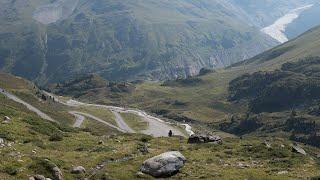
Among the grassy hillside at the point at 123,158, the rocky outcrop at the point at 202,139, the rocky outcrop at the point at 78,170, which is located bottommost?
the rocky outcrop at the point at 78,170

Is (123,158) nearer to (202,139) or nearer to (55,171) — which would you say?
(55,171)

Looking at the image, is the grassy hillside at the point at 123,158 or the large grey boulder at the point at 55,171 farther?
the grassy hillside at the point at 123,158

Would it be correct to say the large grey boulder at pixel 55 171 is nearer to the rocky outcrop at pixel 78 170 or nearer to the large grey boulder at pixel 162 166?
the rocky outcrop at pixel 78 170

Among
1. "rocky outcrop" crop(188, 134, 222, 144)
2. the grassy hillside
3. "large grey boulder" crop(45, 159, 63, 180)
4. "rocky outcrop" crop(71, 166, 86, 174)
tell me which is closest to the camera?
"large grey boulder" crop(45, 159, 63, 180)

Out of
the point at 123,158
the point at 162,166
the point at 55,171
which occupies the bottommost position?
the point at 55,171

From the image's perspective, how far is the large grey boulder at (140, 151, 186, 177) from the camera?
166 ft

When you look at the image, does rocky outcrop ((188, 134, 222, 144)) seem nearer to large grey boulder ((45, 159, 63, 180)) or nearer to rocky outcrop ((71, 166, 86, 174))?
rocky outcrop ((71, 166, 86, 174))

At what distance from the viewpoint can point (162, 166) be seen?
5088 centimetres

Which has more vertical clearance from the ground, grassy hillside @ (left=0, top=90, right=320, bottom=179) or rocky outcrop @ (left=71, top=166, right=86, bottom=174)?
grassy hillside @ (left=0, top=90, right=320, bottom=179)

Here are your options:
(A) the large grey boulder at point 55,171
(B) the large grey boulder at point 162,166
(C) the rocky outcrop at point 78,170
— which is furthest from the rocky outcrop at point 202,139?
(A) the large grey boulder at point 55,171

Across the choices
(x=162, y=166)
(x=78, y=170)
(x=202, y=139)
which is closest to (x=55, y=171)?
(x=78, y=170)

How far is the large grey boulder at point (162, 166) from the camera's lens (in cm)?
5053

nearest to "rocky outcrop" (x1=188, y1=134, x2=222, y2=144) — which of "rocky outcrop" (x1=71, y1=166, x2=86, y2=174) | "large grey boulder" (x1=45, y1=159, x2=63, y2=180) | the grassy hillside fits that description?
the grassy hillside

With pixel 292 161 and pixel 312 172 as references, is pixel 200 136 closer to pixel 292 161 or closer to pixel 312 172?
pixel 292 161
